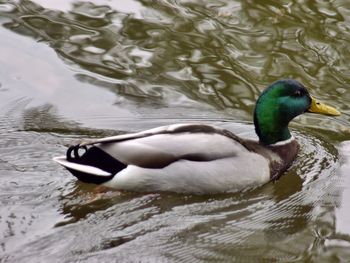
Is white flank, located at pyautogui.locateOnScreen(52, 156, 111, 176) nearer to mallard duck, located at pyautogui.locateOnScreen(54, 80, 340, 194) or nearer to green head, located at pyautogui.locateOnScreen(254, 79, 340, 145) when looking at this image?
mallard duck, located at pyautogui.locateOnScreen(54, 80, 340, 194)

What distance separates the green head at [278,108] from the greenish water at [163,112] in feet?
1.20

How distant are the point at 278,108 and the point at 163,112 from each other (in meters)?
1.16

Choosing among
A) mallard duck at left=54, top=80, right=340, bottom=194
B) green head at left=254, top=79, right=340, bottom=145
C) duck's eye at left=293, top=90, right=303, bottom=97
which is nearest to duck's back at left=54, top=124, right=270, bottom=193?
mallard duck at left=54, top=80, right=340, bottom=194

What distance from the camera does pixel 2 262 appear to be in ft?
16.5

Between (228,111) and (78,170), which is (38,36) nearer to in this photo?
(228,111)

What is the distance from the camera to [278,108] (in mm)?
6730

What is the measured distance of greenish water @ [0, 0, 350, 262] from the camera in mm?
5559

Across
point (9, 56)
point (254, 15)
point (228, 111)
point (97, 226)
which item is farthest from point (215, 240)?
point (254, 15)

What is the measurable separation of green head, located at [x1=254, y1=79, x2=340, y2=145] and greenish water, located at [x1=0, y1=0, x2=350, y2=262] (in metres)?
0.37

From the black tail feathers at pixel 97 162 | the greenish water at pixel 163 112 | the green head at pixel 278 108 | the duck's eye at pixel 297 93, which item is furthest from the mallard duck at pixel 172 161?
the duck's eye at pixel 297 93

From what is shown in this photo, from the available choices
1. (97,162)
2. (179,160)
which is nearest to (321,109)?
(179,160)

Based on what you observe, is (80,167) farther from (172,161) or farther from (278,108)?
(278,108)

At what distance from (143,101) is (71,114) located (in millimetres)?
699

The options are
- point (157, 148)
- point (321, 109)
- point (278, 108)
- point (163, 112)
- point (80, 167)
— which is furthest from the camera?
point (163, 112)
